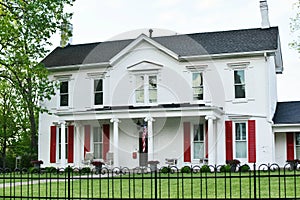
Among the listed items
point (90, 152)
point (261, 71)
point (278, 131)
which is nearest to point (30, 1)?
point (90, 152)

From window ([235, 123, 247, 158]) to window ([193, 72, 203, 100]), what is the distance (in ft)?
8.14

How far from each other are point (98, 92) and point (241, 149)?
8357 mm

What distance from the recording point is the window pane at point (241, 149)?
24.3 m

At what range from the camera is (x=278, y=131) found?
2433cm

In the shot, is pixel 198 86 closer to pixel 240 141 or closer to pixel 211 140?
pixel 211 140

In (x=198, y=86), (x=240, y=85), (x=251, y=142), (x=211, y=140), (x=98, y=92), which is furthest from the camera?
(x=98, y=92)

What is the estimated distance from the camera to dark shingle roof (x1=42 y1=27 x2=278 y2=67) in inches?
995

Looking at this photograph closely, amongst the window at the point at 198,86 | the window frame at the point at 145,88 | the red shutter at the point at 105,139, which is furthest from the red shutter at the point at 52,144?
the window at the point at 198,86

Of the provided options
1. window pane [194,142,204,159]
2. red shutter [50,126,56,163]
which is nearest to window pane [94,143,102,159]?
red shutter [50,126,56,163]

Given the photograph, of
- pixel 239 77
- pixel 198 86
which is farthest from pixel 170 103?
pixel 239 77

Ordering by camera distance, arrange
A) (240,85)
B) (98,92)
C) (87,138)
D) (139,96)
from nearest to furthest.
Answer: (240,85), (139,96), (87,138), (98,92)

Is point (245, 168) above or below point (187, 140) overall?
below

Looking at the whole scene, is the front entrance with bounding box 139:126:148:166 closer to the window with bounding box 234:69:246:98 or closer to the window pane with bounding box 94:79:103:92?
the window pane with bounding box 94:79:103:92

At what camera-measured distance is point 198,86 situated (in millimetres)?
25422
